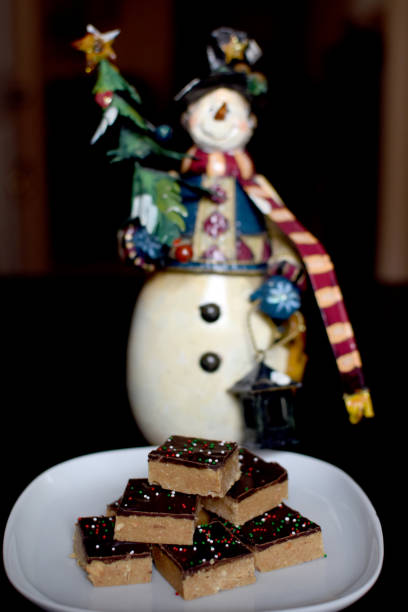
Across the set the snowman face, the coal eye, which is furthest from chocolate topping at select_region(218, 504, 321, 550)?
the snowman face

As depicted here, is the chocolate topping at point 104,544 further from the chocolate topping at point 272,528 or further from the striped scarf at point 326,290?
the striped scarf at point 326,290

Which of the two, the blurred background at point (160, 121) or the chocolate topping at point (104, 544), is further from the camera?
the blurred background at point (160, 121)

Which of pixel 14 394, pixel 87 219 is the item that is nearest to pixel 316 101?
pixel 87 219

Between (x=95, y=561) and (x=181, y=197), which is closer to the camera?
→ (x=95, y=561)

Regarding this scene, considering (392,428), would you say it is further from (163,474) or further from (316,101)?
(316,101)

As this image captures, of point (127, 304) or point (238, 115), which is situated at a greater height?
point (238, 115)

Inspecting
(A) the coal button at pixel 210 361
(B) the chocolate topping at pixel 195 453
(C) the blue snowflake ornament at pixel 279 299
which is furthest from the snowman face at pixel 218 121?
(B) the chocolate topping at pixel 195 453

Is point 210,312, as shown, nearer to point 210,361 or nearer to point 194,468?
point 210,361
